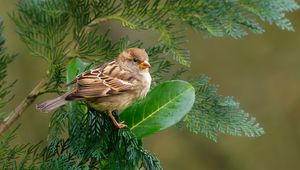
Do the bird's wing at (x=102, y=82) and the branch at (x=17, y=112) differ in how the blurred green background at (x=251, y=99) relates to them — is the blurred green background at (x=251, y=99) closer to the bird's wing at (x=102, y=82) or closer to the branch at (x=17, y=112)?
the bird's wing at (x=102, y=82)

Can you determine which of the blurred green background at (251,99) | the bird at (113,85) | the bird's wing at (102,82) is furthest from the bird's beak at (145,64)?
the blurred green background at (251,99)

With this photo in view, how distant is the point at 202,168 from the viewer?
4039 millimetres

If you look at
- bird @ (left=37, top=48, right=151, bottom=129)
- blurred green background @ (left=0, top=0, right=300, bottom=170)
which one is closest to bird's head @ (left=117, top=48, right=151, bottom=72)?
bird @ (left=37, top=48, right=151, bottom=129)

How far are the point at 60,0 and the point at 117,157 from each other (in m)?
0.45

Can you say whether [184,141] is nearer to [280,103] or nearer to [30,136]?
[280,103]

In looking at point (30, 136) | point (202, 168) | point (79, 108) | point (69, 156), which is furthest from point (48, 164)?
point (202, 168)

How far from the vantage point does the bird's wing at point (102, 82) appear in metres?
1.51

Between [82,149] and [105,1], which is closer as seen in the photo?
[82,149]

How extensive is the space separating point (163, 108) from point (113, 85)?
1.31ft

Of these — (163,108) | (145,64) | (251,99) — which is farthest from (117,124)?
(251,99)

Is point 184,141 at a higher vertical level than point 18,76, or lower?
lower

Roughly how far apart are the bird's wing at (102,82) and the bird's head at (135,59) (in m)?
0.03

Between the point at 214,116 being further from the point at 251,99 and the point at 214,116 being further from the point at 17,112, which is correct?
the point at 251,99

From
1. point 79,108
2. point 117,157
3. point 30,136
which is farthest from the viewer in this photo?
point 30,136
